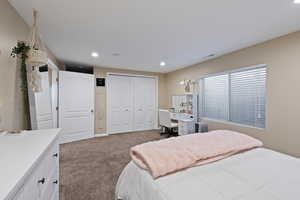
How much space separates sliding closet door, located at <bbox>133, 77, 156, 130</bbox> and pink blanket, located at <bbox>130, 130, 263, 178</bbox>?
3.68 metres

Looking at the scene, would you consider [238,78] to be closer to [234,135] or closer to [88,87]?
[234,135]

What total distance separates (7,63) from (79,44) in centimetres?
141

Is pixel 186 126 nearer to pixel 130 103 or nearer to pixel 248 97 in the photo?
pixel 248 97

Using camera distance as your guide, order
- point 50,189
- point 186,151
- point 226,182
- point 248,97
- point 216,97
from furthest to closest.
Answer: point 216,97, point 248,97, point 186,151, point 50,189, point 226,182

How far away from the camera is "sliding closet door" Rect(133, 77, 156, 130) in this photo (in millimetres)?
5234

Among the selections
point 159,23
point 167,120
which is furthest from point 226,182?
point 167,120

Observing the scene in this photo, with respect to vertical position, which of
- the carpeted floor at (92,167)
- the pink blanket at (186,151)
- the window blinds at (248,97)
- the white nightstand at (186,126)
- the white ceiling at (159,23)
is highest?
the white ceiling at (159,23)

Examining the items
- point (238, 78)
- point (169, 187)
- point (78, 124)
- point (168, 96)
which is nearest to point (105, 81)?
point (78, 124)

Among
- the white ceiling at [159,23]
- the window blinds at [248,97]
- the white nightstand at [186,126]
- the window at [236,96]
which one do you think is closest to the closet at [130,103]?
the white nightstand at [186,126]

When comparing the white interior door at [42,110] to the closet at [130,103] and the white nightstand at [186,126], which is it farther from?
the white nightstand at [186,126]

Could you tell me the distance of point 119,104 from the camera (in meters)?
4.92

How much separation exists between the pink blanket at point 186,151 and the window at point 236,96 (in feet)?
5.13

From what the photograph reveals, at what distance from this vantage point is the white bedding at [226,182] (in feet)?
2.74

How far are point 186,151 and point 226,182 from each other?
403 mm
